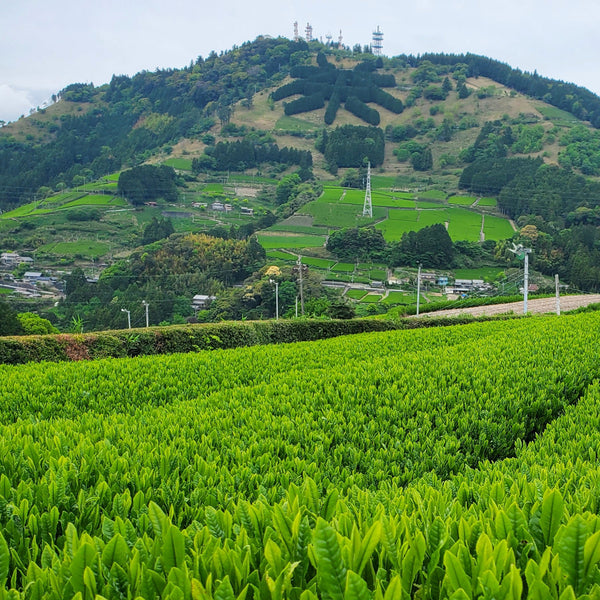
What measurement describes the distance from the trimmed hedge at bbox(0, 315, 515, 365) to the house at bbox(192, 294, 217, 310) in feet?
146

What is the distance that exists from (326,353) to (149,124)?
164 meters

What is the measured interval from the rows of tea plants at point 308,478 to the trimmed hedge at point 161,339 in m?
2.80

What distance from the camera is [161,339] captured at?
11680 mm

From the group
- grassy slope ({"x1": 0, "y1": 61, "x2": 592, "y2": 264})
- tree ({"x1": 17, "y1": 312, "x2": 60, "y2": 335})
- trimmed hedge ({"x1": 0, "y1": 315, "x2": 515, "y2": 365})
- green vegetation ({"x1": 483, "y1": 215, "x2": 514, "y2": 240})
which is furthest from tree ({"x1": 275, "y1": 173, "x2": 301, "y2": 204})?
trimmed hedge ({"x1": 0, "y1": 315, "x2": 515, "y2": 365})

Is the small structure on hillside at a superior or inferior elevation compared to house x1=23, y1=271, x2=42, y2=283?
inferior

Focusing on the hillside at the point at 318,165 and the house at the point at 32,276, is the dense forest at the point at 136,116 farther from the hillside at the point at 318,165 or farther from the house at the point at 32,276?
the house at the point at 32,276

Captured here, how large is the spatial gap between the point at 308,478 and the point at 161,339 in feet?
32.6

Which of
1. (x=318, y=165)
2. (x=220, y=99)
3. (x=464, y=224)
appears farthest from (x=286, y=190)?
(x=220, y=99)

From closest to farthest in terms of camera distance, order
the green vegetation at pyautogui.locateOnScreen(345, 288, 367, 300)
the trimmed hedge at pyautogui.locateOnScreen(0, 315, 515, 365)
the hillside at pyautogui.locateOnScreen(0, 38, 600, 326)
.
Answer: the trimmed hedge at pyautogui.locateOnScreen(0, 315, 515, 365) → the green vegetation at pyautogui.locateOnScreen(345, 288, 367, 300) → the hillside at pyautogui.locateOnScreen(0, 38, 600, 326)

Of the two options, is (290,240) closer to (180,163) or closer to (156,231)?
(156,231)

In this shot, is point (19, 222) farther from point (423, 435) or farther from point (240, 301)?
point (423, 435)

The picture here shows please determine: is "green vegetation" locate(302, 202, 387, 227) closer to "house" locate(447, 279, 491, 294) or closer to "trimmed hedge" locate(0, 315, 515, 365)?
"house" locate(447, 279, 491, 294)

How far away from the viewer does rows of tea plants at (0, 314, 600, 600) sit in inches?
58.0

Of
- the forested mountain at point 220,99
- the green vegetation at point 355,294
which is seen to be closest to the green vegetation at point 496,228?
the green vegetation at point 355,294
